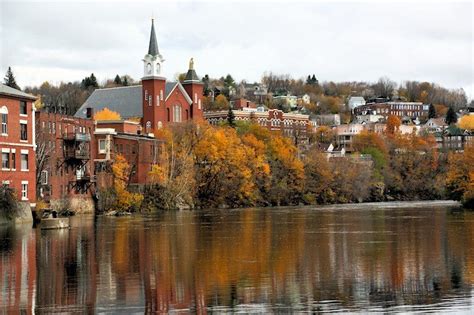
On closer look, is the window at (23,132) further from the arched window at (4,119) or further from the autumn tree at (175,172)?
the autumn tree at (175,172)

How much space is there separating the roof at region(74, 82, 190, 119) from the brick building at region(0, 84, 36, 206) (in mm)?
76926

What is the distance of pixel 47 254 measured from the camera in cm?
4216

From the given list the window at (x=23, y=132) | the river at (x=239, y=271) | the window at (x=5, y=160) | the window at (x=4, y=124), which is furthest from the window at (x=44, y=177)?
the river at (x=239, y=271)

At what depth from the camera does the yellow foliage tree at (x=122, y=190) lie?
98375mm

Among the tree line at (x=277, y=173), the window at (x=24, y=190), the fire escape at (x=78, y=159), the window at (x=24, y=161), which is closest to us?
the window at (x=24, y=190)

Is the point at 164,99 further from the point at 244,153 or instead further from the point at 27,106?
the point at 27,106

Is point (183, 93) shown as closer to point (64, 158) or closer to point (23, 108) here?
point (64, 158)

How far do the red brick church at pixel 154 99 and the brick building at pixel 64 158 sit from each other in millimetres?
44412

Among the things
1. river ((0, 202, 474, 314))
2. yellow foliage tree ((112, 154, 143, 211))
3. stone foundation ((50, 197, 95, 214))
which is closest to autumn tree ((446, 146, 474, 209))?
yellow foliage tree ((112, 154, 143, 211))

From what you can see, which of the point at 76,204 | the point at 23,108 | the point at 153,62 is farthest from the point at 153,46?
the point at 23,108

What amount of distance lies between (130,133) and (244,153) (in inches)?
684

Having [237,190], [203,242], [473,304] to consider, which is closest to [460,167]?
[237,190]

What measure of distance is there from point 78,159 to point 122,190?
624 cm

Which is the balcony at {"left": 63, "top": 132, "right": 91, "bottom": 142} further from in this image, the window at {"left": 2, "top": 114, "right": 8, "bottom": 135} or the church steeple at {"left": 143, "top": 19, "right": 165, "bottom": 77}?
the church steeple at {"left": 143, "top": 19, "right": 165, "bottom": 77}
